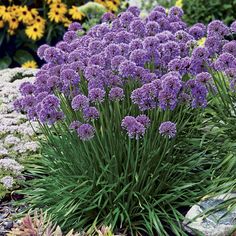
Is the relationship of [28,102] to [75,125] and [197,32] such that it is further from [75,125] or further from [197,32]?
[197,32]

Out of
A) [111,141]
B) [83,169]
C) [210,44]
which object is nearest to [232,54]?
[210,44]

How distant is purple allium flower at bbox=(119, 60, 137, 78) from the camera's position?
373 cm

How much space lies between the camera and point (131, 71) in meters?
3.75

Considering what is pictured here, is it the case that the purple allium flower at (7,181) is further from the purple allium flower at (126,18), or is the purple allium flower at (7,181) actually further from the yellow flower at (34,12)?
the yellow flower at (34,12)

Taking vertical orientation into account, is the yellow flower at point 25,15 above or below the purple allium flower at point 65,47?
below

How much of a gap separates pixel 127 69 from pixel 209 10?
6.17m

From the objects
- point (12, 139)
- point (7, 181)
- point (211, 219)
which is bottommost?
point (211, 219)

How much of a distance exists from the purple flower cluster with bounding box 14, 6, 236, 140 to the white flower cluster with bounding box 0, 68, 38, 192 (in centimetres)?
69

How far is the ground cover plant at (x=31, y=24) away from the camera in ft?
29.4

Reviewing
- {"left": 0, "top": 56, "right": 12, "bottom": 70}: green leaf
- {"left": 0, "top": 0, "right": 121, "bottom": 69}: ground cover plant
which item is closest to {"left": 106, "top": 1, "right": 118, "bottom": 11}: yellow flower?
{"left": 0, "top": 0, "right": 121, "bottom": 69}: ground cover plant

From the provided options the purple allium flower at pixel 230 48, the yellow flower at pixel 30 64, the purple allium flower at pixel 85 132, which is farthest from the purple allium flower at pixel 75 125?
the yellow flower at pixel 30 64

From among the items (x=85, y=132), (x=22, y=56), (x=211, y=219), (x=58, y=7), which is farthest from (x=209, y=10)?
(x=85, y=132)

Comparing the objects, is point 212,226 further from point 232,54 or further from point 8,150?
point 8,150

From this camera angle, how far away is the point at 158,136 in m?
3.91
